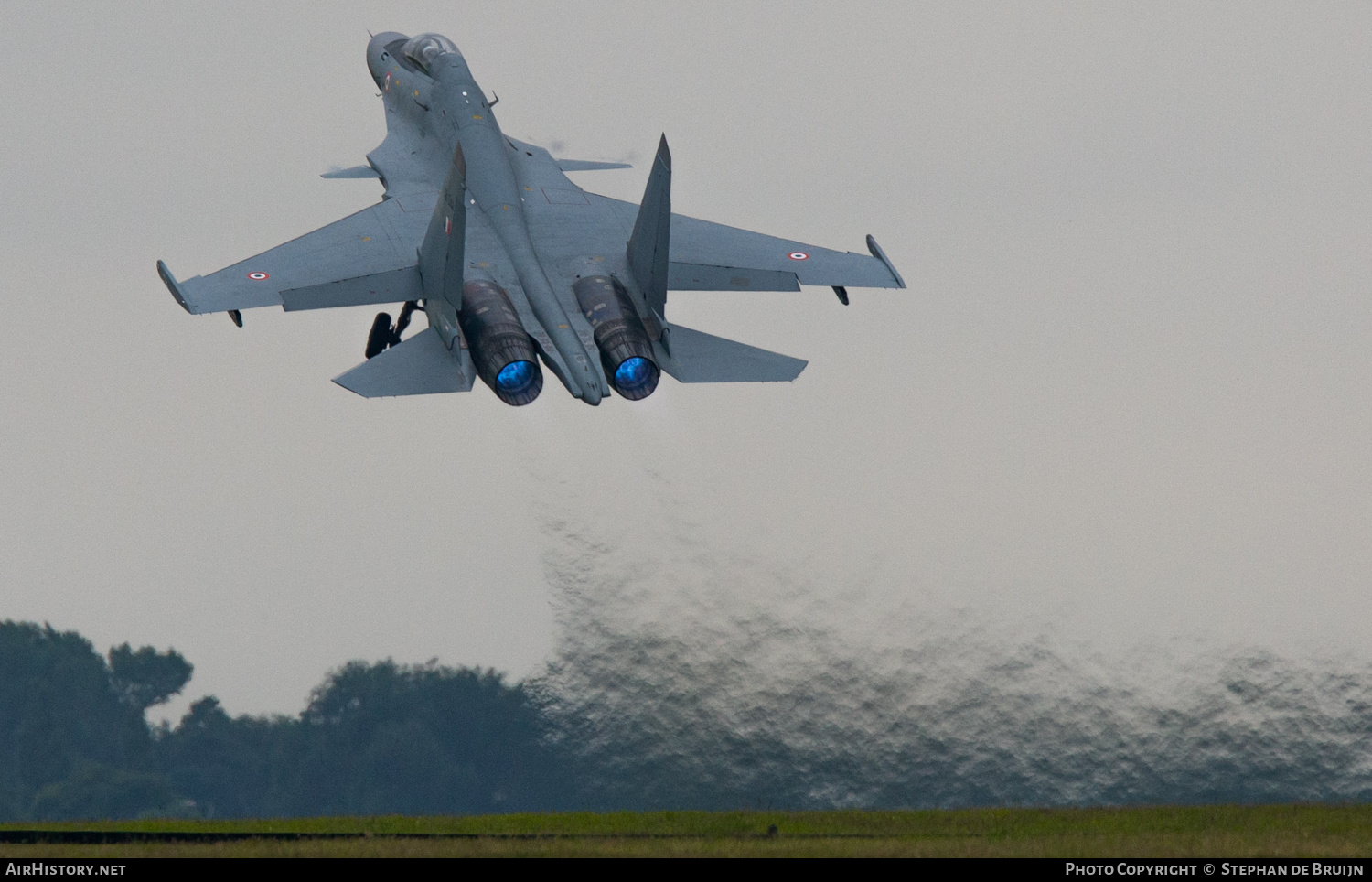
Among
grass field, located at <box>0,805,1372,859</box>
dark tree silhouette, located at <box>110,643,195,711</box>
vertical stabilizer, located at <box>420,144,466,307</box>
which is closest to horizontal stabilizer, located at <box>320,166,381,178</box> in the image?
vertical stabilizer, located at <box>420,144,466,307</box>

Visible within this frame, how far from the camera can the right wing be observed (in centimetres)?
3772

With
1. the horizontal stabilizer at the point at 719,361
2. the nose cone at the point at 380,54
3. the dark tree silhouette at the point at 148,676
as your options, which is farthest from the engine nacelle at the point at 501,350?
the dark tree silhouette at the point at 148,676

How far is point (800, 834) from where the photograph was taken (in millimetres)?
29766

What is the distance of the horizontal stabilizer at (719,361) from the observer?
1391 inches

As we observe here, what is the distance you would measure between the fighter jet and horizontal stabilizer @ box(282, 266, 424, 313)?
0.08 ft

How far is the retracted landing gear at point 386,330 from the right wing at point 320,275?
2.64 feet

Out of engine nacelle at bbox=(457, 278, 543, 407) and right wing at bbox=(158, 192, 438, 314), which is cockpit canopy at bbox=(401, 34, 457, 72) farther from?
engine nacelle at bbox=(457, 278, 543, 407)

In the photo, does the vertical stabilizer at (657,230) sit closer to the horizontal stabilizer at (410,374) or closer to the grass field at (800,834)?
the horizontal stabilizer at (410,374)

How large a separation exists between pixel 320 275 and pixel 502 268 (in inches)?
140

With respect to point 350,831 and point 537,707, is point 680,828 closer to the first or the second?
point 350,831

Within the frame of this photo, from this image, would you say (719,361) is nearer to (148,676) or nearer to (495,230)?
(495,230)

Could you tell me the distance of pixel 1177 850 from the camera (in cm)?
2588
